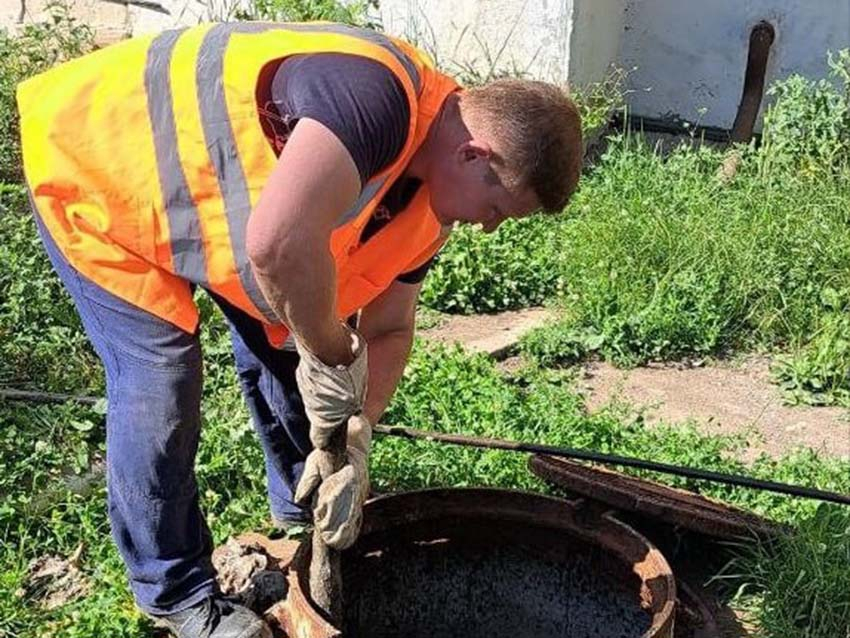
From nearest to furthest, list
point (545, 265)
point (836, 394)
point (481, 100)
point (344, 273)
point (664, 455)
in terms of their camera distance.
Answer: point (481, 100) → point (344, 273) → point (664, 455) → point (836, 394) → point (545, 265)

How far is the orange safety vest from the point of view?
2.75 m

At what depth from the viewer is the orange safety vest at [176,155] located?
2750mm

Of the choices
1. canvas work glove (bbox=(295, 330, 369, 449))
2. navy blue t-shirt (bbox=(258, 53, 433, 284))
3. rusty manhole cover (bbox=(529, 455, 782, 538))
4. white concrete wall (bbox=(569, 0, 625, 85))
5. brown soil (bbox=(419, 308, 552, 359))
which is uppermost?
navy blue t-shirt (bbox=(258, 53, 433, 284))

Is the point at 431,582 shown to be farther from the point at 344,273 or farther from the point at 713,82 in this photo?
the point at 713,82

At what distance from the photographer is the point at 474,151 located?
8.93ft

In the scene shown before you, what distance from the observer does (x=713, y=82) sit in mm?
7312

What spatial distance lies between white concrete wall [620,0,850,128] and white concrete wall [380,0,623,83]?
0.31m

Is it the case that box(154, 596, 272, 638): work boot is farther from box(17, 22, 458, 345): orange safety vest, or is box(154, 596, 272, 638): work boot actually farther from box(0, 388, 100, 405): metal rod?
box(0, 388, 100, 405): metal rod

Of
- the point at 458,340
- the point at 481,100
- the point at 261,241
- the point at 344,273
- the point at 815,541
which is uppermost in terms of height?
the point at 481,100

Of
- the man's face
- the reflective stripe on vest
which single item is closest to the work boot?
the reflective stripe on vest

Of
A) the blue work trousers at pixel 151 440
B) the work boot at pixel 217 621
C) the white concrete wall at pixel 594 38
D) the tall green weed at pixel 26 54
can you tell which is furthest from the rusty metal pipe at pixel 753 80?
the work boot at pixel 217 621

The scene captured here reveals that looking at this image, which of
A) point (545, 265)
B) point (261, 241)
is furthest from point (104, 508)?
point (545, 265)

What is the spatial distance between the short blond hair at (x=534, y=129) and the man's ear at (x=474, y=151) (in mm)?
37

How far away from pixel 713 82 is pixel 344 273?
4.79 meters
